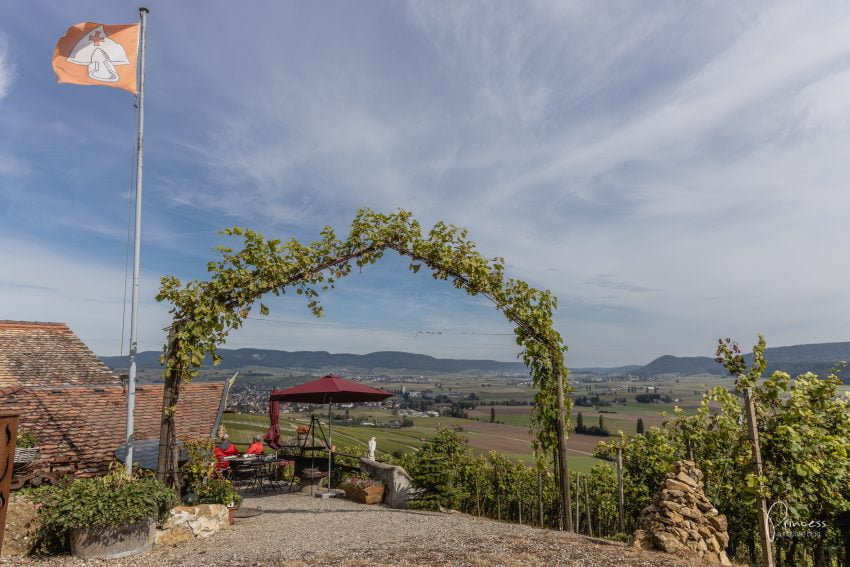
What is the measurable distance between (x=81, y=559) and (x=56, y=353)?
487 inches

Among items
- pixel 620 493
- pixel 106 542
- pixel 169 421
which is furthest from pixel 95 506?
pixel 620 493

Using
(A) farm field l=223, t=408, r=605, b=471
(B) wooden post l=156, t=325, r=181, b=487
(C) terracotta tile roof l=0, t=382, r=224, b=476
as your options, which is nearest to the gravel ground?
(B) wooden post l=156, t=325, r=181, b=487

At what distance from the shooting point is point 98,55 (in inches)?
300

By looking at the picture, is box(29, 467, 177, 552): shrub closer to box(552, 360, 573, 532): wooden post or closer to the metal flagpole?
the metal flagpole

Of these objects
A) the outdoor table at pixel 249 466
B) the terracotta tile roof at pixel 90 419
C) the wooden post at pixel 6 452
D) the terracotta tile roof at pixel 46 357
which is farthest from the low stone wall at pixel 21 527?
the terracotta tile roof at pixel 46 357

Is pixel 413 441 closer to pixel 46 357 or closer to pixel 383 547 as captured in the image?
pixel 46 357

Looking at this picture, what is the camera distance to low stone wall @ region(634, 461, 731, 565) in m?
5.99

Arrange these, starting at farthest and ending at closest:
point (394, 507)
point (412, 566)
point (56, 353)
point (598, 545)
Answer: point (56, 353)
point (394, 507)
point (598, 545)
point (412, 566)

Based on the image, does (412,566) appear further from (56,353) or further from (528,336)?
(56,353)

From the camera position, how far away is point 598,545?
6281 millimetres

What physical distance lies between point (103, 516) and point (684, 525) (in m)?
7.42

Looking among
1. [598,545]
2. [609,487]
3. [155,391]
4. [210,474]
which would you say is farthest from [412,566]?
[155,391]

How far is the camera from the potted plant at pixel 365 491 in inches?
414

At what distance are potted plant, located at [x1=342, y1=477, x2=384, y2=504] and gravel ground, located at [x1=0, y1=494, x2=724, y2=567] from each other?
5.09ft
